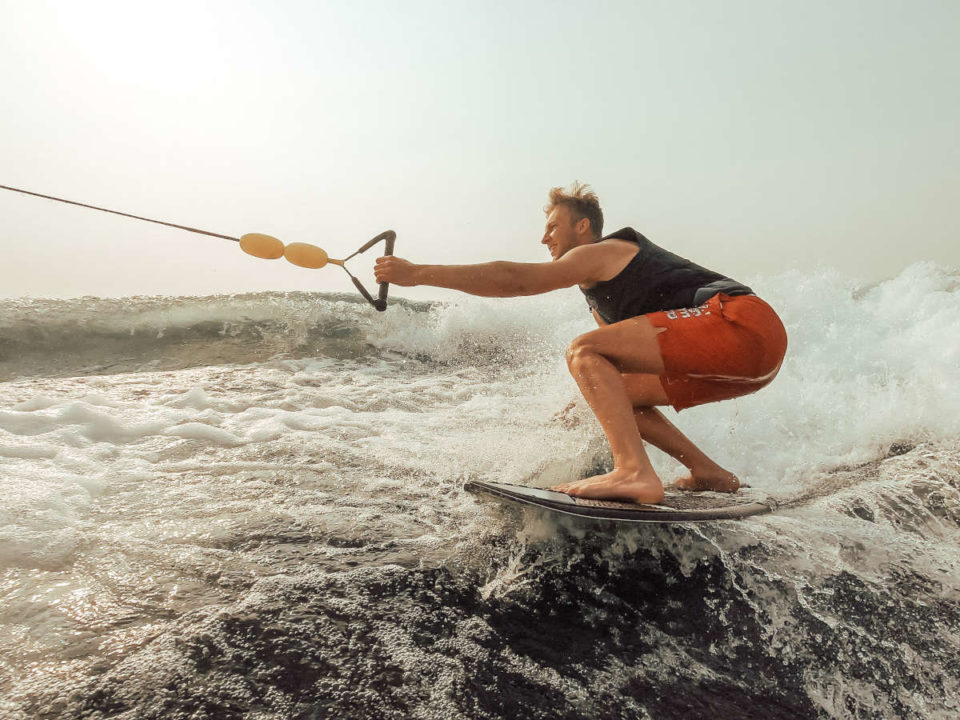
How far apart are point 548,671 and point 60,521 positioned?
2088mm

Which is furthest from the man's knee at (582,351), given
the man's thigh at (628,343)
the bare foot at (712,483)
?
the bare foot at (712,483)

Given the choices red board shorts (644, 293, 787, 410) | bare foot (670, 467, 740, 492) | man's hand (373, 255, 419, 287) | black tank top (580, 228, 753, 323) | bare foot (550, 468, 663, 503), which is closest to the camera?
bare foot (550, 468, 663, 503)

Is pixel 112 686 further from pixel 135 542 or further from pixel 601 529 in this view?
pixel 601 529

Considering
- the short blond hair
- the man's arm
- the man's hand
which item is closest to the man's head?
the short blond hair

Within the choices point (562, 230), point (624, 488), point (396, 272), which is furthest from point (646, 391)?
point (396, 272)

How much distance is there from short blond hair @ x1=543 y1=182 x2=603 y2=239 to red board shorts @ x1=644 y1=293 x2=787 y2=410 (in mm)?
798

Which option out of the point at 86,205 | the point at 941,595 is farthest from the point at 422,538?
the point at 86,205

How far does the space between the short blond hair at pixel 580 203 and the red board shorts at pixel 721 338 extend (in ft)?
2.62

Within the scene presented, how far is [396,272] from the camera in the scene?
2602 mm

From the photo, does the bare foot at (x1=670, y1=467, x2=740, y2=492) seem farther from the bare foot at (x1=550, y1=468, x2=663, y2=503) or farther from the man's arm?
the man's arm

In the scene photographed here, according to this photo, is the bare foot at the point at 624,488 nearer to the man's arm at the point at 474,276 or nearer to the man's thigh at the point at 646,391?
the man's thigh at the point at 646,391

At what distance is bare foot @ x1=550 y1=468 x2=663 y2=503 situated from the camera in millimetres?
2477

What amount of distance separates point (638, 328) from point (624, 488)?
2.46 ft

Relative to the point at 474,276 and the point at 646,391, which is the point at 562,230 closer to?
the point at 474,276
